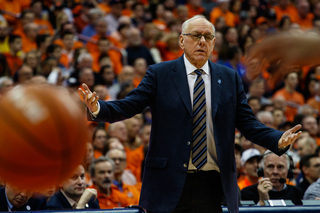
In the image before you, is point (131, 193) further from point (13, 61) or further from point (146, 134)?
point (13, 61)

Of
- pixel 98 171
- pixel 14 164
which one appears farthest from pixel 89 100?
pixel 98 171

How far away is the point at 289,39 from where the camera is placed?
3.61m

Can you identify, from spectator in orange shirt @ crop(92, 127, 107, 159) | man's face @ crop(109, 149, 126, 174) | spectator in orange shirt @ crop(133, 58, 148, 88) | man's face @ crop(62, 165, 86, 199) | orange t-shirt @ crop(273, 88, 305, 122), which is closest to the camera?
man's face @ crop(62, 165, 86, 199)

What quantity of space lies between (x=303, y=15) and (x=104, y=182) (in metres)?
11.0

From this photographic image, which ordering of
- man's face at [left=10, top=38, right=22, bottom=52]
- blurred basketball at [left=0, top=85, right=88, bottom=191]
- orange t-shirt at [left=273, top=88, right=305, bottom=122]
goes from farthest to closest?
orange t-shirt at [left=273, top=88, right=305, bottom=122] < man's face at [left=10, top=38, right=22, bottom=52] < blurred basketball at [left=0, top=85, right=88, bottom=191]

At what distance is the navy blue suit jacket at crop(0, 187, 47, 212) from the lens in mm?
4392

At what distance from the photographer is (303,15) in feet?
48.2

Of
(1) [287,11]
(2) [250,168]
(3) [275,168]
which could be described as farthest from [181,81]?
(1) [287,11]

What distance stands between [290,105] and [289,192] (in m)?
5.16

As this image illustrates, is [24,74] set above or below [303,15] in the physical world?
below

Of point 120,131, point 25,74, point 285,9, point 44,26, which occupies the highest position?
point 285,9

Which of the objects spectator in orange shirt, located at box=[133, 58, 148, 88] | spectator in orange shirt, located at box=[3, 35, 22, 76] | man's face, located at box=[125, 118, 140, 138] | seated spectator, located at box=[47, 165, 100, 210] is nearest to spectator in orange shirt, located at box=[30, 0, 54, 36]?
spectator in orange shirt, located at box=[3, 35, 22, 76]

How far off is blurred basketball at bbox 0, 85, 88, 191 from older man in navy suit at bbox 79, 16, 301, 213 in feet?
0.63

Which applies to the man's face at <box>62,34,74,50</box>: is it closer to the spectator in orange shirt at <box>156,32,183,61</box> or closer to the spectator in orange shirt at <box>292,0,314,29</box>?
the spectator in orange shirt at <box>156,32,183,61</box>
